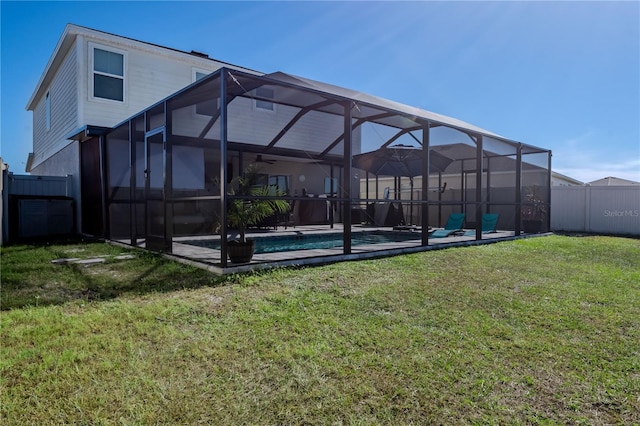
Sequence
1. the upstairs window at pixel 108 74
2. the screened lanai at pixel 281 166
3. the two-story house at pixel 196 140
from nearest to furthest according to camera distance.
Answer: the screened lanai at pixel 281 166
the two-story house at pixel 196 140
the upstairs window at pixel 108 74

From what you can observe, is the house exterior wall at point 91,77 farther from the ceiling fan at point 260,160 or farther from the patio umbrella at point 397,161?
the patio umbrella at point 397,161

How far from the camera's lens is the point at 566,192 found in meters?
13.8

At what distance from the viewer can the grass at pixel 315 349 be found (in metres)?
1.94

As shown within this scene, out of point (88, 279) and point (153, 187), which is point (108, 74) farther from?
point (88, 279)

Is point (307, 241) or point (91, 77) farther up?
point (91, 77)

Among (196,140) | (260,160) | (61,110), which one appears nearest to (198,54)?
(196,140)

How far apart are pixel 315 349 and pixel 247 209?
296 cm

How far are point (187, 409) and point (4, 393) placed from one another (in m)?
0.98

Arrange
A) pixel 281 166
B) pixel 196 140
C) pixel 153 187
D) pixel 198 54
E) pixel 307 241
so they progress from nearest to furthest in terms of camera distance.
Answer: pixel 153 187 < pixel 307 241 < pixel 196 140 < pixel 198 54 < pixel 281 166

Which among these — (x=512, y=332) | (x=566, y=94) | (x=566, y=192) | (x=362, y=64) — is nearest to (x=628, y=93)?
(x=566, y=94)

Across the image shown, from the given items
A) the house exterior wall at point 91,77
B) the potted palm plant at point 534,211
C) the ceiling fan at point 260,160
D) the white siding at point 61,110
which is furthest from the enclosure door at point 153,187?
the potted palm plant at point 534,211

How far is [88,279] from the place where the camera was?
441 cm

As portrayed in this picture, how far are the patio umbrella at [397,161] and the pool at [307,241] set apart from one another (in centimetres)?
205

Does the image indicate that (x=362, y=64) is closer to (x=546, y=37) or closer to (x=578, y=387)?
(x=546, y=37)
